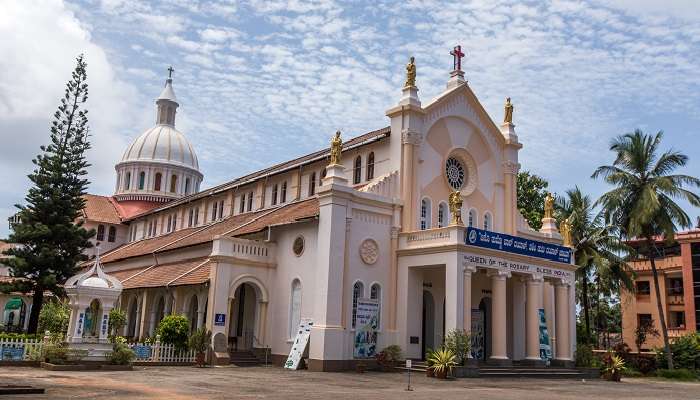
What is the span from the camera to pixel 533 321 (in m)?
28.3

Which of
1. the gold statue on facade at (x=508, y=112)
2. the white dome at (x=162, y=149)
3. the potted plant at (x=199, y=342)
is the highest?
the white dome at (x=162, y=149)

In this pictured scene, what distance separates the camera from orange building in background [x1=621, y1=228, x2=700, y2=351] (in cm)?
5034

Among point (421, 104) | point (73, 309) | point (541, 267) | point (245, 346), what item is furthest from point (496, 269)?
point (73, 309)

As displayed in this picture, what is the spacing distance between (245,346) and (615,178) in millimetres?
21390

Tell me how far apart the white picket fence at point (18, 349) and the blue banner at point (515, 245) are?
15959 millimetres

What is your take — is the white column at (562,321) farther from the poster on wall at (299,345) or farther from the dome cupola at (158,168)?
the dome cupola at (158,168)

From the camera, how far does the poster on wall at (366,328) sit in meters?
26.3

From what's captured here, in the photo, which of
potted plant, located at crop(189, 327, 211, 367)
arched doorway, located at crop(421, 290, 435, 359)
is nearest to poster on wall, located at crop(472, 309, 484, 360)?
arched doorway, located at crop(421, 290, 435, 359)

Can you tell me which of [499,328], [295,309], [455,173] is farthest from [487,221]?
[295,309]

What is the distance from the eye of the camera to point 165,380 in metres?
18.6

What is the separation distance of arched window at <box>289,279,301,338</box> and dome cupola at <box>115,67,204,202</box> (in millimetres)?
31210

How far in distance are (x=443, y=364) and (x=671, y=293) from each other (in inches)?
1480

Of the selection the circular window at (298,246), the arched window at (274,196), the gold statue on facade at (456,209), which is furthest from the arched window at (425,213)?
the arched window at (274,196)

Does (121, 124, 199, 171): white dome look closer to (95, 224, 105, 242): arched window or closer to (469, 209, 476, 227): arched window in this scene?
(95, 224, 105, 242): arched window
